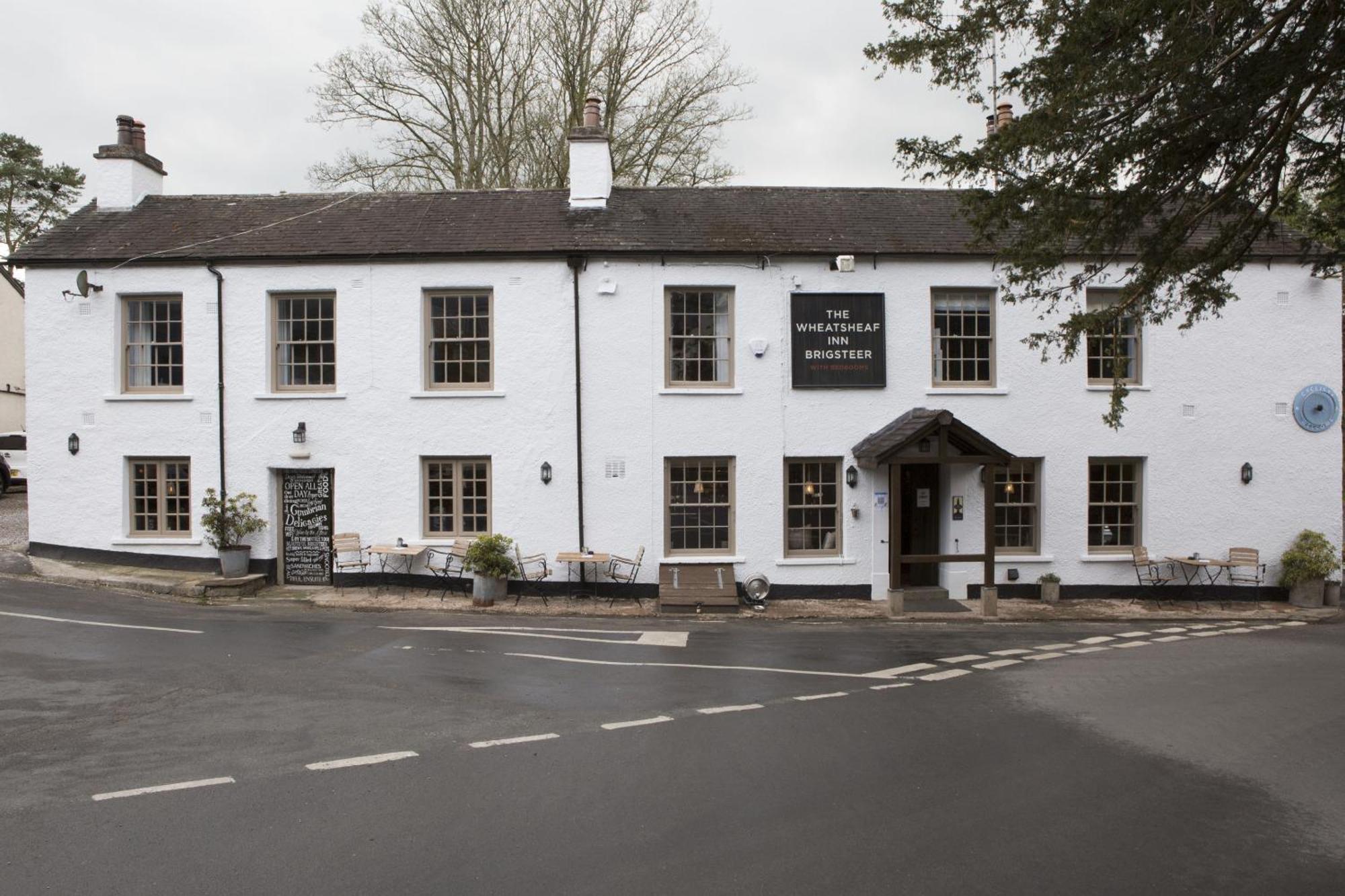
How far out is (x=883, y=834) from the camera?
5.67m

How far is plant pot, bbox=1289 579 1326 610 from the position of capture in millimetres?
16656

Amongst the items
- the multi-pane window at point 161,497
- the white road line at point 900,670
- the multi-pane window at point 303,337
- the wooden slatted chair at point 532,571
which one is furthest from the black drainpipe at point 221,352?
the white road line at point 900,670

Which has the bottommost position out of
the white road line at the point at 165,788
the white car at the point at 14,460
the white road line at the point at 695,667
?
the white road line at the point at 695,667

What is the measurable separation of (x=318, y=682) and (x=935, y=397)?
11651 mm

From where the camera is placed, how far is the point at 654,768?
6926mm

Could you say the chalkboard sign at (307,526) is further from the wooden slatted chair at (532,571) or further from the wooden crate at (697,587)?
the wooden crate at (697,587)

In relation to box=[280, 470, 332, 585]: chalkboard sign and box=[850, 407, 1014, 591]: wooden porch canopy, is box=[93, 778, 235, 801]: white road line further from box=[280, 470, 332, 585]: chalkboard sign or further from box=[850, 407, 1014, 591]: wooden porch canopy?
box=[850, 407, 1014, 591]: wooden porch canopy

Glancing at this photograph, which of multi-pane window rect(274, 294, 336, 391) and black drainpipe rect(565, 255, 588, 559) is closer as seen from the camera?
black drainpipe rect(565, 255, 588, 559)

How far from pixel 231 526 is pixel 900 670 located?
1208 centimetres

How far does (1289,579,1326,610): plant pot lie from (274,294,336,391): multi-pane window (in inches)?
719

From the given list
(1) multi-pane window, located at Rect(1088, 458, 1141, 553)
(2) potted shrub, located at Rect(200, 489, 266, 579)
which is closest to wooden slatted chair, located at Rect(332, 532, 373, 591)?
(2) potted shrub, located at Rect(200, 489, 266, 579)

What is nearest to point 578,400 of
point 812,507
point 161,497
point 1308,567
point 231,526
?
A: point 812,507

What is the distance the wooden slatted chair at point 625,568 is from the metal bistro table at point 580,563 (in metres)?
0.13

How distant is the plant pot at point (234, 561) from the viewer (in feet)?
53.1
